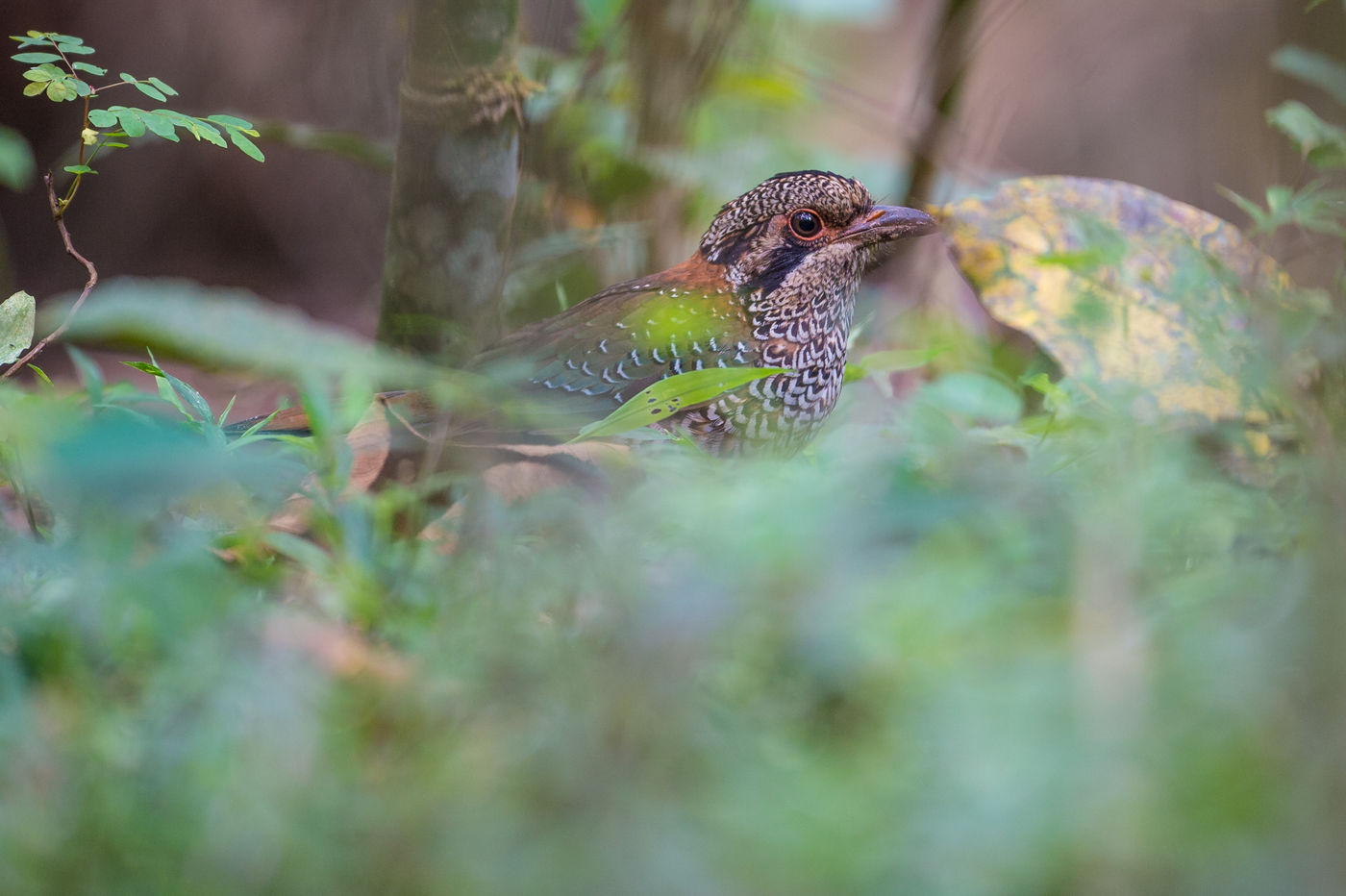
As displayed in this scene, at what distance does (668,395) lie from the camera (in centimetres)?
224

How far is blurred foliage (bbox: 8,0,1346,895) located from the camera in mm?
893

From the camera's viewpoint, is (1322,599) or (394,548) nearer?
(1322,599)

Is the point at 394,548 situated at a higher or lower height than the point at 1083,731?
lower

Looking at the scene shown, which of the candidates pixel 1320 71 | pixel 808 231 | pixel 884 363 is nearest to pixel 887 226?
pixel 808 231

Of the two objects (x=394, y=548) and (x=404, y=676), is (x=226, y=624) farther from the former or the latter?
(x=394, y=548)

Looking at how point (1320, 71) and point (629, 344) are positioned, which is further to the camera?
point (629, 344)

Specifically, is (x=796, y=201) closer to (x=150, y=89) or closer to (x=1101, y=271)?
(x=1101, y=271)

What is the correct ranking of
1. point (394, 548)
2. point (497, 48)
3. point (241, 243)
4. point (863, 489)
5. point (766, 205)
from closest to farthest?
point (863, 489)
point (394, 548)
point (497, 48)
point (766, 205)
point (241, 243)

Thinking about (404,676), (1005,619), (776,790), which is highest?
(1005,619)

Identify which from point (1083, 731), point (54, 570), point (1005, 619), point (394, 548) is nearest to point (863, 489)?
point (1005, 619)

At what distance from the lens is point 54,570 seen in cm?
155

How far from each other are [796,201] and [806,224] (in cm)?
8

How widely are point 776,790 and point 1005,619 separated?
1.23 feet

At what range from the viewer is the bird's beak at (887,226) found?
3186 mm
